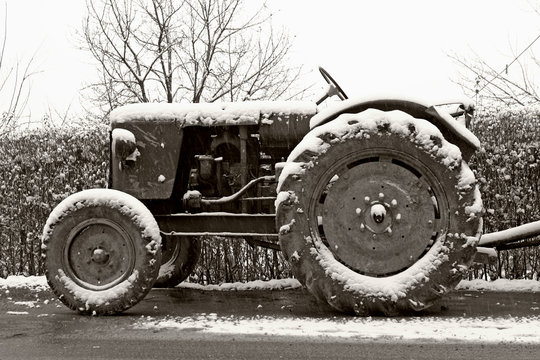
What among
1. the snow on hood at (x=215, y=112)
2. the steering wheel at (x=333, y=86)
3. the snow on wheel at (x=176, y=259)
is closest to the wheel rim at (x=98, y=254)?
the snow on hood at (x=215, y=112)

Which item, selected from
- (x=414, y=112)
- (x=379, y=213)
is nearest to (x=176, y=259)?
(x=379, y=213)

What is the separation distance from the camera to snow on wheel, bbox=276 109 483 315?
5770 millimetres

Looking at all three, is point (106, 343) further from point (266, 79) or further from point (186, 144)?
point (266, 79)

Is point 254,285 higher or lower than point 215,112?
lower

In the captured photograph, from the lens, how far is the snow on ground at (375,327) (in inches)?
199

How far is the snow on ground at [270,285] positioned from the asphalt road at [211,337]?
517mm

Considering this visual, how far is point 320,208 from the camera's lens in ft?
19.9

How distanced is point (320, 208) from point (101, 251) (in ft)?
5.78

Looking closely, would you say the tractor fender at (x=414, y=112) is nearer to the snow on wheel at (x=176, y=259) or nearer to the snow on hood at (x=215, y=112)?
the snow on hood at (x=215, y=112)

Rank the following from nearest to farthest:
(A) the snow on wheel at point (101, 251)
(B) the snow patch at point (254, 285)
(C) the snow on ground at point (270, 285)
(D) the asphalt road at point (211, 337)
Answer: (D) the asphalt road at point (211, 337) < (A) the snow on wheel at point (101, 251) < (C) the snow on ground at point (270, 285) < (B) the snow patch at point (254, 285)

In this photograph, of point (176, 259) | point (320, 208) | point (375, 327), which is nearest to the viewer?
point (375, 327)

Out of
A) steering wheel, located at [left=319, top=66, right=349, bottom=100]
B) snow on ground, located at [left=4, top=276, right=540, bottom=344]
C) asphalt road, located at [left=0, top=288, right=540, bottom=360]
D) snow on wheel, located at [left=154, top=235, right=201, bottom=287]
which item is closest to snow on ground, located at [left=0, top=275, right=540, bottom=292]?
snow on wheel, located at [left=154, top=235, right=201, bottom=287]

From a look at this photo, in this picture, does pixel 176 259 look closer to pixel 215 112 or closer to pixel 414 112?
pixel 215 112

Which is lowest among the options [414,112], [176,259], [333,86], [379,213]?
[176,259]
